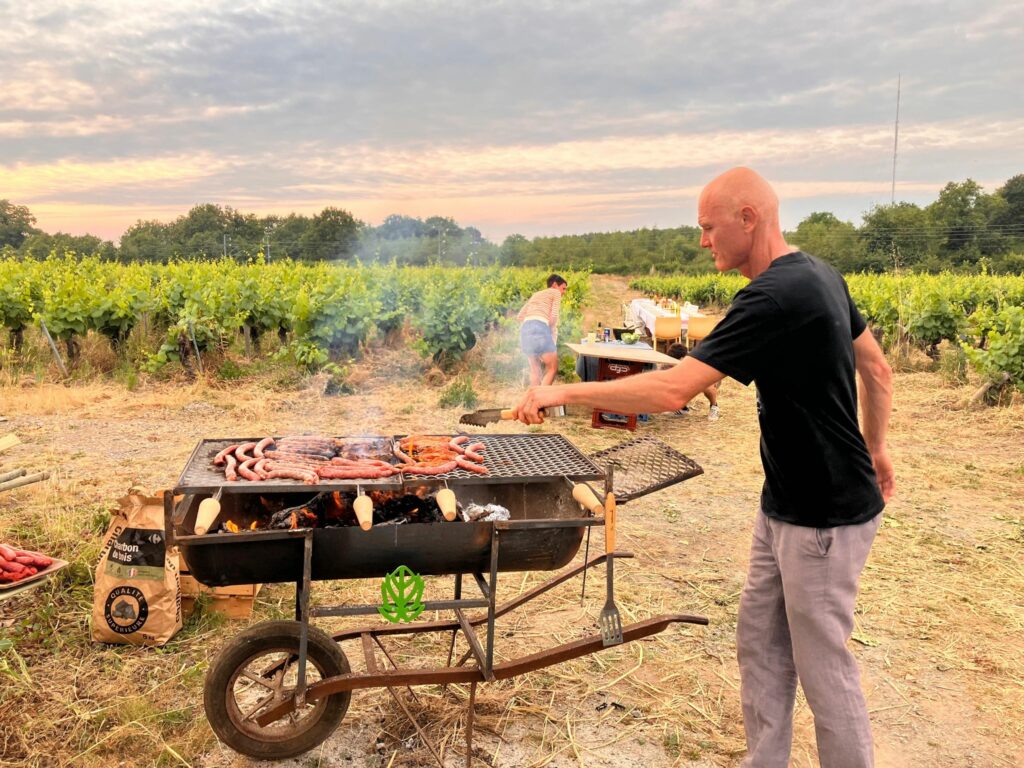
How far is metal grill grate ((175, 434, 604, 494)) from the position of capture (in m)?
2.79

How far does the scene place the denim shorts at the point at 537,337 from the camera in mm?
9547

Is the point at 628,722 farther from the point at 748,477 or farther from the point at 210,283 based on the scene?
the point at 210,283

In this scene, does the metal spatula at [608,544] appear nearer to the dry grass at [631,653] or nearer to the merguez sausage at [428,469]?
the merguez sausage at [428,469]

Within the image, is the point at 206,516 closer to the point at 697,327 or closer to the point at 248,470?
the point at 248,470

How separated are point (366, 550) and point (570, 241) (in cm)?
6150

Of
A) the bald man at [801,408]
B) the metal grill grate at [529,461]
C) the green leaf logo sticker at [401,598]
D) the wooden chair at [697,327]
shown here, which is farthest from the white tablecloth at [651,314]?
the green leaf logo sticker at [401,598]

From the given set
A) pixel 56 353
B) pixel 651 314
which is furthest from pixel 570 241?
pixel 56 353

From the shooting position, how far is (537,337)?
9.60 m

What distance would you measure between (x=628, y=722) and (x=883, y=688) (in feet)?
4.79

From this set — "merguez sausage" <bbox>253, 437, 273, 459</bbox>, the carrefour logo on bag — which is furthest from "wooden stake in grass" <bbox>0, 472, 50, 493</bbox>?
"merguez sausage" <bbox>253, 437, 273, 459</bbox>

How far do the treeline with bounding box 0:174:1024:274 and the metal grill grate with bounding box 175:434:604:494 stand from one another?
849 centimetres

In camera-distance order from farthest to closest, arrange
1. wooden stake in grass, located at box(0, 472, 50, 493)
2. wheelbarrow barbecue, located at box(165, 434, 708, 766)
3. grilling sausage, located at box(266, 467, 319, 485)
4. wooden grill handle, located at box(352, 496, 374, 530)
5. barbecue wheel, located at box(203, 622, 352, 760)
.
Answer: wooden stake in grass, located at box(0, 472, 50, 493) → barbecue wheel, located at box(203, 622, 352, 760) → grilling sausage, located at box(266, 467, 319, 485) → wheelbarrow barbecue, located at box(165, 434, 708, 766) → wooden grill handle, located at box(352, 496, 374, 530)

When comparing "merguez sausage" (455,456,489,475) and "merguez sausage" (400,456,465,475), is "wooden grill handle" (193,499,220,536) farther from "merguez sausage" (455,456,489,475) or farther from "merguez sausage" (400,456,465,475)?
"merguez sausage" (455,456,489,475)

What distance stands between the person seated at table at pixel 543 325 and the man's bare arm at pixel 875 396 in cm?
650
